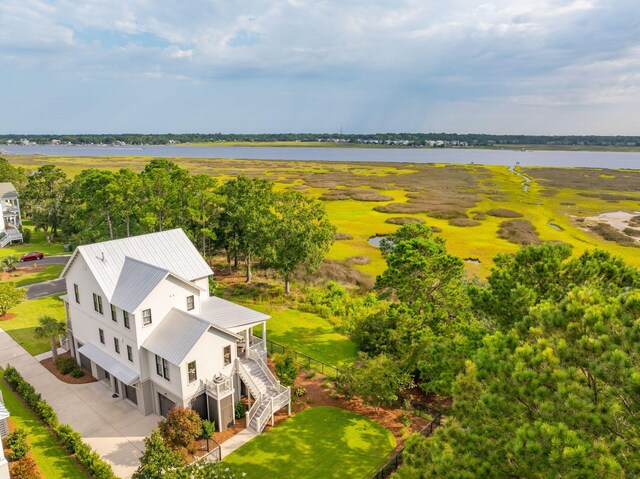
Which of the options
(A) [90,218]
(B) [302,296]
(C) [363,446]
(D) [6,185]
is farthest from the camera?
(D) [6,185]

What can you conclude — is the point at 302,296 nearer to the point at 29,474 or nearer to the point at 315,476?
the point at 315,476

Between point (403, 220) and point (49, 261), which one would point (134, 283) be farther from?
point (403, 220)

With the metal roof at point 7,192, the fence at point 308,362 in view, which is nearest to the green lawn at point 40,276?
the metal roof at point 7,192

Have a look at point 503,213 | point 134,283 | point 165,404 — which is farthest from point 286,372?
point 503,213

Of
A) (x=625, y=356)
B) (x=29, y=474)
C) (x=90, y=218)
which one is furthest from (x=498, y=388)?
(x=90, y=218)

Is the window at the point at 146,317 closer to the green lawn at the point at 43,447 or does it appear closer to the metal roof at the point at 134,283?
the metal roof at the point at 134,283
